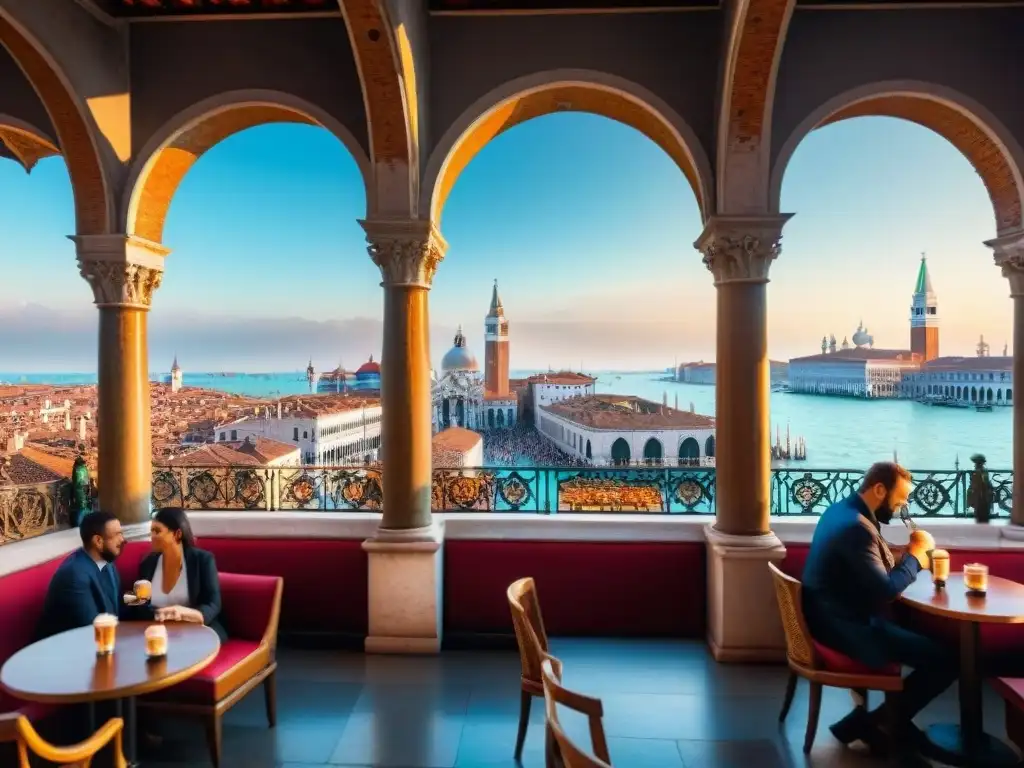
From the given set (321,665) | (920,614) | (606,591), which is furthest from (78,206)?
(920,614)

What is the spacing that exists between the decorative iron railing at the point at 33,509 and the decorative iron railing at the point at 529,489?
666 mm

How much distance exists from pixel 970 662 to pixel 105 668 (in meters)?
3.72

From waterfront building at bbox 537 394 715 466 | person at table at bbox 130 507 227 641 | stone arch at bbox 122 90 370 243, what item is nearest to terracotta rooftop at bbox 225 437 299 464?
stone arch at bbox 122 90 370 243

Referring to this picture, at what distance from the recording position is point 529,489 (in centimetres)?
518

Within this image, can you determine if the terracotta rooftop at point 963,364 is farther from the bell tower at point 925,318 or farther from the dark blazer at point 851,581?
the dark blazer at point 851,581

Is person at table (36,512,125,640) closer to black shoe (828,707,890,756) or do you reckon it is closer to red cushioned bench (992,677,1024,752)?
black shoe (828,707,890,756)

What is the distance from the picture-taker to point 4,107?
16.0ft

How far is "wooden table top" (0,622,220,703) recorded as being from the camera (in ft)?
7.37

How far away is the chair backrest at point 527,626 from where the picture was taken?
8.98 ft

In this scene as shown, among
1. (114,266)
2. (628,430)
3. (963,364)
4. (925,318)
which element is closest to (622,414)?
(628,430)

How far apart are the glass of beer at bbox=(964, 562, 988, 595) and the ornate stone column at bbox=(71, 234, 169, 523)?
537 cm

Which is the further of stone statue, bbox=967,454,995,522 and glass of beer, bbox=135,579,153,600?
stone statue, bbox=967,454,995,522

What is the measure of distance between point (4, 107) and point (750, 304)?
18.9 feet

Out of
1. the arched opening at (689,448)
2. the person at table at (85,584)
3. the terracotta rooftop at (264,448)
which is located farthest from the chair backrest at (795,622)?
the terracotta rooftop at (264,448)
